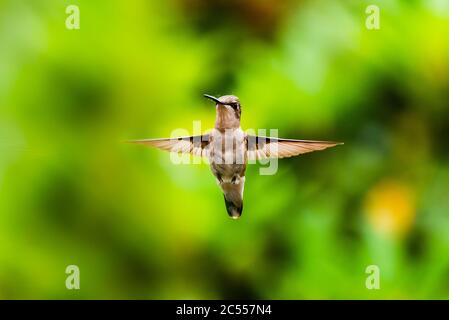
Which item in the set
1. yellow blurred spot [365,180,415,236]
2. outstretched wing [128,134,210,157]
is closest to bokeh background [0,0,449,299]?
yellow blurred spot [365,180,415,236]

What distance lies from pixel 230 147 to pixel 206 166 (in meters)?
0.20

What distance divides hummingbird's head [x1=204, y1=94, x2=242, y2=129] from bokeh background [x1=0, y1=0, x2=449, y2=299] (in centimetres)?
15

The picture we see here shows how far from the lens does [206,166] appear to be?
166 cm

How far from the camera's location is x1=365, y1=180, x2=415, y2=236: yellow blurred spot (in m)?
1.71

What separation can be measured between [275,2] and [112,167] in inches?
24.3

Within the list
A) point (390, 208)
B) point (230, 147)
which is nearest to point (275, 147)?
point (230, 147)

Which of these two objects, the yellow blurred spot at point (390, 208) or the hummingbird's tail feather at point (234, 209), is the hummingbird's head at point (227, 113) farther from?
the yellow blurred spot at point (390, 208)

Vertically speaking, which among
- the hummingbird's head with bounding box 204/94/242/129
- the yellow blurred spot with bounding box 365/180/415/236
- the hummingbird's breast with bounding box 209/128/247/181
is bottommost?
the yellow blurred spot with bounding box 365/180/415/236

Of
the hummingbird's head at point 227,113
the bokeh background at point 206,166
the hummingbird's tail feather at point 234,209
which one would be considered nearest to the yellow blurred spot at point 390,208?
the bokeh background at point 206,166

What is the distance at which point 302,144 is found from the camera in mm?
1384

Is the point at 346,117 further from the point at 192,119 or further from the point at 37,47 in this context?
the point at 37,47

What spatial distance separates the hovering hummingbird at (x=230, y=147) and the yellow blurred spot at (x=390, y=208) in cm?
40

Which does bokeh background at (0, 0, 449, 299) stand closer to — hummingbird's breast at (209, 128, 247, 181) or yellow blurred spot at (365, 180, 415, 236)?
yellow blurred spot at (365, 180, 415, 236)
